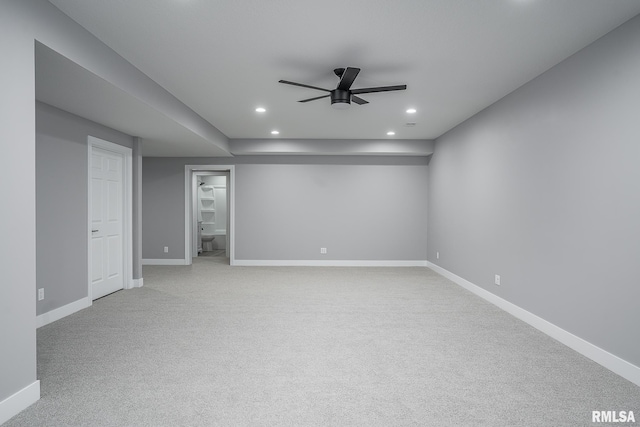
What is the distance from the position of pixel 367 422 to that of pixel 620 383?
189 cm

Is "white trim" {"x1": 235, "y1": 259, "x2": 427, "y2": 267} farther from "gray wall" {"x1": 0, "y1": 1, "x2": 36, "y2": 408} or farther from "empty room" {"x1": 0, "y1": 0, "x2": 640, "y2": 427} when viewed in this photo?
"gray wall" {"x1": 0, "y1": 1, "x2": 36, "y2": 408}

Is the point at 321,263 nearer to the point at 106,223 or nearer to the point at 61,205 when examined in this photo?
the point at 106,223

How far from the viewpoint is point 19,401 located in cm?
209

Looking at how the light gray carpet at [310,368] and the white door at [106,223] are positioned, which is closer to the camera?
the light gray carpet at [310,368]

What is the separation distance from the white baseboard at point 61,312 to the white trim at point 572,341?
5.04m

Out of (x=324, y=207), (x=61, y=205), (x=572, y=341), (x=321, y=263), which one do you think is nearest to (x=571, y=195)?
(x=572, y=341)

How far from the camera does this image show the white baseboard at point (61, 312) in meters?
3.61

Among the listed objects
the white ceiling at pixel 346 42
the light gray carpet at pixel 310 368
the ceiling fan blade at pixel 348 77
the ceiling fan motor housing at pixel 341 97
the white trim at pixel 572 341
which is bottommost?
the light gray carpet at pixel 310 368

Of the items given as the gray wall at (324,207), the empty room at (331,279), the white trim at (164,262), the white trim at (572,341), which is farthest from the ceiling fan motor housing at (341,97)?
the white trim at (164,262)

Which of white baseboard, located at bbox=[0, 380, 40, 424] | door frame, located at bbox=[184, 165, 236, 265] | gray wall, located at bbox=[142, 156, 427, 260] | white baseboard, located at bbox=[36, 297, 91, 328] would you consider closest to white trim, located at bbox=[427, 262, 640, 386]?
gray wall, located at bbox=[142, 156, 427, 260]

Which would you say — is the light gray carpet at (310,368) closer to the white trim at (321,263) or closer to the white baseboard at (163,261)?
the white trim at (321,263)

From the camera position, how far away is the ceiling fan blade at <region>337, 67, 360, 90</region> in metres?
3.11

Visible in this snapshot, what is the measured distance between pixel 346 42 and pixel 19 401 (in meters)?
3.32

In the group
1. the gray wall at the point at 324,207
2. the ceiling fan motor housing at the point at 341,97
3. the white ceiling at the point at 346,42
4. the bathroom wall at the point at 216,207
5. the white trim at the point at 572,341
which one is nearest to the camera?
the white ceiling at the point at 346,42
